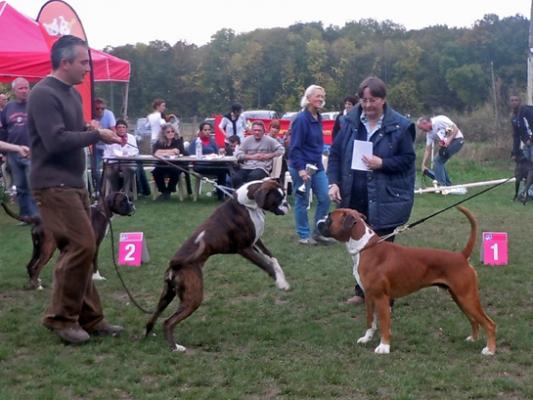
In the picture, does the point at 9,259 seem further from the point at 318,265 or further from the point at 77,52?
the point at 77,52

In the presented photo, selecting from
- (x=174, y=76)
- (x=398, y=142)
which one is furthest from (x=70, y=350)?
(x=174, y=76)

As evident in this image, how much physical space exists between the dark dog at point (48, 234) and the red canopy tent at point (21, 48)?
500cm

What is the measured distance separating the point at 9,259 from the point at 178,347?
410cm

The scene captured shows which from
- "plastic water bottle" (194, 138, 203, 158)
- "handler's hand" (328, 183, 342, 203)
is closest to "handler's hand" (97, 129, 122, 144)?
"handler's hand" (328, 183, 342, 203)

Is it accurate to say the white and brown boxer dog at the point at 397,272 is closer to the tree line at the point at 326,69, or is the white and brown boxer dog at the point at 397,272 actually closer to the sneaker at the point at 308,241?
the sneaker at the point at 308,241

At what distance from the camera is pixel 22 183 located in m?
10.4

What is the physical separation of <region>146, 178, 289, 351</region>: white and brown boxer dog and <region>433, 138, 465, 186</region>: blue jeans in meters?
9.95

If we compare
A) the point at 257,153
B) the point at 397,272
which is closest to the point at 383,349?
the point at 397,272

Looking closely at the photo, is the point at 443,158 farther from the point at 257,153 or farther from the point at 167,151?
the point at 167,151

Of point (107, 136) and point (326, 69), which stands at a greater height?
point (326, 69)

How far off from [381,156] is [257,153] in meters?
7.01

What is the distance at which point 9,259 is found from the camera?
8492 mm

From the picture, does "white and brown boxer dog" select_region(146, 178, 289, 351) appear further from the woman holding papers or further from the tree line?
the tree line

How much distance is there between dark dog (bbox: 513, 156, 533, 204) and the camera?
44.1 ft
